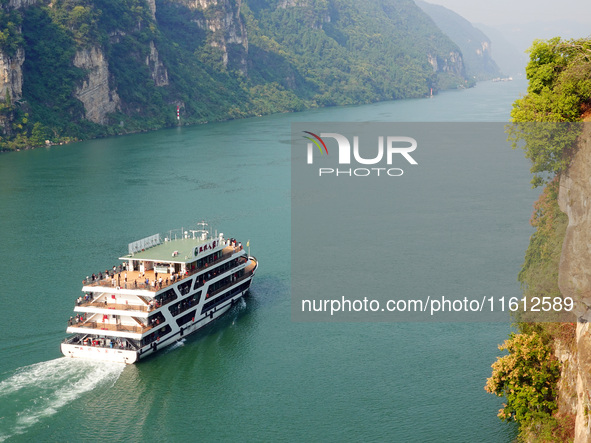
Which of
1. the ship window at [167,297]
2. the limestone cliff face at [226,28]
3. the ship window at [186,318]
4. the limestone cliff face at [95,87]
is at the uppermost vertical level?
the limestone cliff face at [226,28]

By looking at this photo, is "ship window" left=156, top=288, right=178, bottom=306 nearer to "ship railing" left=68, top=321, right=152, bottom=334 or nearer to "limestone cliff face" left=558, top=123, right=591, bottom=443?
"ship railing" left=68, top=321, right=152, bottom=334

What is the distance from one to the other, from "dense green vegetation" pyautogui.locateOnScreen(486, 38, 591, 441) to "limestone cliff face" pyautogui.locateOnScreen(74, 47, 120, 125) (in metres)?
105

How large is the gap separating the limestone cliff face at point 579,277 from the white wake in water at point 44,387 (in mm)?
18929

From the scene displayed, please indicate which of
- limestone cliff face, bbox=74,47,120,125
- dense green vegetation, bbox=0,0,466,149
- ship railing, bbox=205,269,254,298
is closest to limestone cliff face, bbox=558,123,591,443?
ship railing, bbox=205,269,254,298

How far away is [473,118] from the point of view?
122 metres

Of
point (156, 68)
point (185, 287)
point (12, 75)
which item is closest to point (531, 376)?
point (185, 287)

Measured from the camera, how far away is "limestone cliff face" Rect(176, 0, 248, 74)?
178 metres

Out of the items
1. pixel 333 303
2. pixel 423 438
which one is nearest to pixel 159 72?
pixel 333 303

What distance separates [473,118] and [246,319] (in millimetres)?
91400

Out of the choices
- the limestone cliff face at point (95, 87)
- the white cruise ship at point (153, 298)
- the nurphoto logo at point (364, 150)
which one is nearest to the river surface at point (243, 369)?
the white cruise ship at point (153, 298)

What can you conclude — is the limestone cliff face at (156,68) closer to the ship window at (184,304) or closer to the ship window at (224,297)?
the ship window at (224,297)

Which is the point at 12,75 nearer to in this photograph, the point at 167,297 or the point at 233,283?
the point at 233,283

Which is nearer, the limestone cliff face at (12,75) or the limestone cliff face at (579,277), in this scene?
the limestone cliff face at (579,277)

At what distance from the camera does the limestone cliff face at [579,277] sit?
21.1 m
